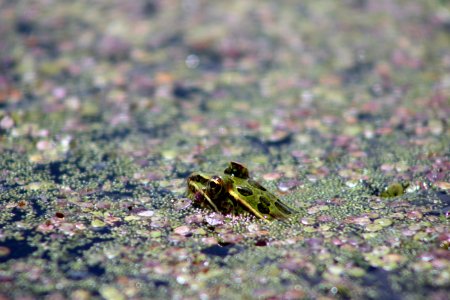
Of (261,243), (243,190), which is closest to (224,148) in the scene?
(243,190)

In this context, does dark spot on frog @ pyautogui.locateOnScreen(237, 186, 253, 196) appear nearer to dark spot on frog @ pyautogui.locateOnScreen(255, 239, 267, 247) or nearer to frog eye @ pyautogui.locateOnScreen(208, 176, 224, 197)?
frog eye @ pyautogui.locateOnScreen(208, 176, 224, 197)

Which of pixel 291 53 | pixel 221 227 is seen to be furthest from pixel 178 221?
pixel 291 53

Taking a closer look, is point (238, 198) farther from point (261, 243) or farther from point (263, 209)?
point (261, 243)

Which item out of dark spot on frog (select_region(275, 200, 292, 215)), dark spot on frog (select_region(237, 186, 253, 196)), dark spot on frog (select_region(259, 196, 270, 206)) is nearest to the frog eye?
dark spot on frog (select_region(237, 186, 253, 196))

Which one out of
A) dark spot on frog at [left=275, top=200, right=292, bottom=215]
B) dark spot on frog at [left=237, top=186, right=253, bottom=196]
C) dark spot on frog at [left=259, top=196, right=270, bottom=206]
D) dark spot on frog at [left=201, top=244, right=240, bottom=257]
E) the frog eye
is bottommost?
dark spot on frog at [left=201, top=244, right=240, bottom=257]

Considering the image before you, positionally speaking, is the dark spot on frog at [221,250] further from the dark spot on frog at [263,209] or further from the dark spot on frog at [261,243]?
the dark spot on frog at [263,209]

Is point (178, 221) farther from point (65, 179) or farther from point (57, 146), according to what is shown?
point (57, 146)
